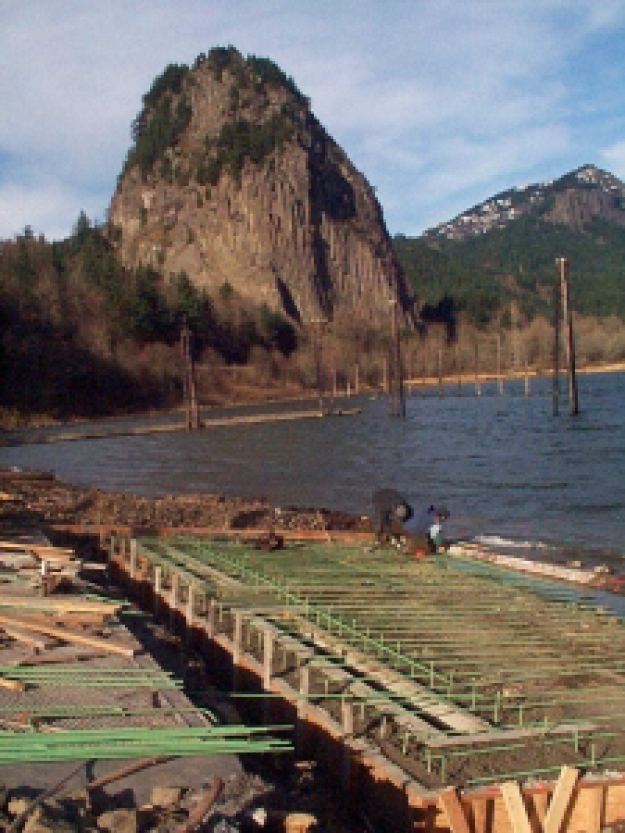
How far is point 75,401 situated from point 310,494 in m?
60.1

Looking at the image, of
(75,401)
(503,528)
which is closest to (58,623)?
(503,528)

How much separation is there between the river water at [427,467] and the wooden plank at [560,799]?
11.6 m

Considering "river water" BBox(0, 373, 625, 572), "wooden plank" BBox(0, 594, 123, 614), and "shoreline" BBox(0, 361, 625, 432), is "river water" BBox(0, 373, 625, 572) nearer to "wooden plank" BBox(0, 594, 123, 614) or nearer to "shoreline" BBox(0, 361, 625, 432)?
"wooden plank" BBox(0, 594, 123, 614)

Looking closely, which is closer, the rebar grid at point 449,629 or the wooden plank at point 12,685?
the wooden plank at point 12,685

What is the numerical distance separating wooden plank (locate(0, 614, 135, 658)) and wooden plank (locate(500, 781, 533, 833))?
348 centimetres

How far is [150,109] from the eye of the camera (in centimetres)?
17050

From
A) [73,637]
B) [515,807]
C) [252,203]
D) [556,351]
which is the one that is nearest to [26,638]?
[73,637]

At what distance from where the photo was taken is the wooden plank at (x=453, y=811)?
18.8 feet

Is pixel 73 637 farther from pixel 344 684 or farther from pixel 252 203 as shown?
pixel 252 203

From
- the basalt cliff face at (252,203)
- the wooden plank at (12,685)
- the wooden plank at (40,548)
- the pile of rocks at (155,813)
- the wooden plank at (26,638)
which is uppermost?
the basalt cliff face at (252,203)

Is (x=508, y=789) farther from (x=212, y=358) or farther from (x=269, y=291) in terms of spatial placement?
(x=269, y=291)

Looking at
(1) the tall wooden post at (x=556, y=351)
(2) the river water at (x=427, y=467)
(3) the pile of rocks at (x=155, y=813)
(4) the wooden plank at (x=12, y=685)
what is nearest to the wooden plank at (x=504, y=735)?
(3) the pile of rocks at (x=155, y=813)

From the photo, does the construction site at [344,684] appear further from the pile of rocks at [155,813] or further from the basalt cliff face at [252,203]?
the basalt cliff face at [252,203]

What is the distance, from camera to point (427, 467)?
3591 centimetres
